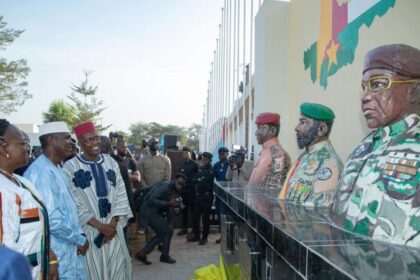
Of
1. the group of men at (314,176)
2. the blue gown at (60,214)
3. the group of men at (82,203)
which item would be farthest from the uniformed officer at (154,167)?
the blue gown at (60,214)

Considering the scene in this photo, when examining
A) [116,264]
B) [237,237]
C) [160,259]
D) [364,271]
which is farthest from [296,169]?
[160,259]

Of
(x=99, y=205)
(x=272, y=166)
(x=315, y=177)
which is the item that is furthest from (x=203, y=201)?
(x=315, y=177)

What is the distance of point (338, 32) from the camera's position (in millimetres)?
4043

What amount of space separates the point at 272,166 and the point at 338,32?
175cm

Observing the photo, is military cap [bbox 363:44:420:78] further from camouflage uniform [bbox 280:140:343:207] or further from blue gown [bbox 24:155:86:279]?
blue gown [bbox 24:155:86:279]

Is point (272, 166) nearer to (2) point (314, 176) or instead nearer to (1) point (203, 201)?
(2) point (314, 176)

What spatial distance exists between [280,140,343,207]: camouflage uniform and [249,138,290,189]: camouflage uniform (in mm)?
695

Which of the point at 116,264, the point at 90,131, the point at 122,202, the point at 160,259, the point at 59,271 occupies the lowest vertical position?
the point at 160,259

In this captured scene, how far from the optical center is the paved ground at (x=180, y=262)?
498cm

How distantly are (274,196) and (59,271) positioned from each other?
5.93 ft

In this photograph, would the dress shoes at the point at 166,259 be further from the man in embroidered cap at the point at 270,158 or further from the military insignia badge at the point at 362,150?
the military insignia badge at the point at 362,150

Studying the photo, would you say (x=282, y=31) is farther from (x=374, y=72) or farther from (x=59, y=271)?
(x=59, y=271)

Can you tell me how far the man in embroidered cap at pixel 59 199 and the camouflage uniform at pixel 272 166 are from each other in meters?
1.84

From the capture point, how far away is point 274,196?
10.2ft
